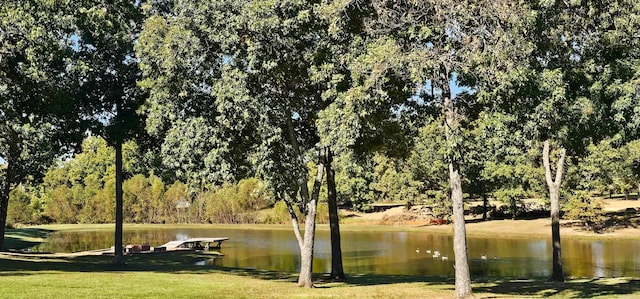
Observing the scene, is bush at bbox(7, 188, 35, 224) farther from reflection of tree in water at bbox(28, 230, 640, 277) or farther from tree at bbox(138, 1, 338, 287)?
tree at bbox(138, 1, 338, 287)

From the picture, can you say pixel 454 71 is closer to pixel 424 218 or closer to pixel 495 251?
pixel 495 251

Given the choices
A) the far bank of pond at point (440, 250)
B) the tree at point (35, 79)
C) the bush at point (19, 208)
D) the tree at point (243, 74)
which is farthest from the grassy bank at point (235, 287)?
the bush at point (19, 208)

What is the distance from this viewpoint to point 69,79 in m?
21.9

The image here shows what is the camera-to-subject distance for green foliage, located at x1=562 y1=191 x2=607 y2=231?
45844mm

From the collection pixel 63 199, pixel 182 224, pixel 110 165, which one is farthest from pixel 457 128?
pixel 110 165

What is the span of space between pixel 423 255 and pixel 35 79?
23.7 meters

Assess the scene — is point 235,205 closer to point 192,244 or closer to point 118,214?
point 192,244

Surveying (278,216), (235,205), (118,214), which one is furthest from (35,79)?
(235,205)

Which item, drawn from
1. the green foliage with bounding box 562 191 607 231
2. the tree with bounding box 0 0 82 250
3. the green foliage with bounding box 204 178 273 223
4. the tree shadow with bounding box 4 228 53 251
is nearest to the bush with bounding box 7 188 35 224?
the tree shadow with bounding box 4 228 53 251

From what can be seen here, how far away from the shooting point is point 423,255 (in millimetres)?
34531

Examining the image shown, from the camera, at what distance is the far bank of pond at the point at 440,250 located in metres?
27.4

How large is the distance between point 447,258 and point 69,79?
21.5 metres

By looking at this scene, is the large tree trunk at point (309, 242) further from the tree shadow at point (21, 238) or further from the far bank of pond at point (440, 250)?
the tree shadow at point (21, 238)

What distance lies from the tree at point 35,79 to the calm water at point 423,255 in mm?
11482
